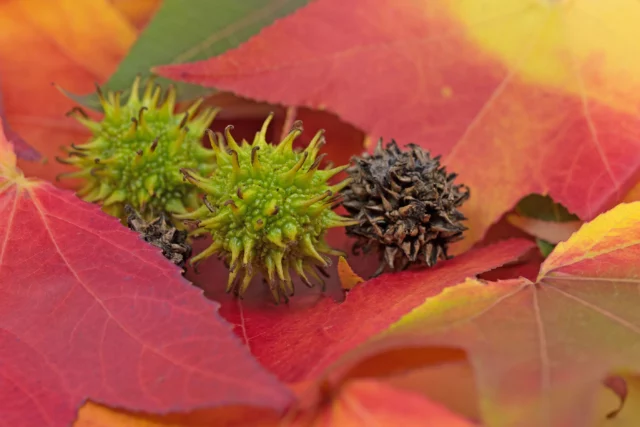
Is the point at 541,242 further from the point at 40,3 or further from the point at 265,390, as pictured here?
the point at 40,3

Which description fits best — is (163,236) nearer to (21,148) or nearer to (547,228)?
(21,148)

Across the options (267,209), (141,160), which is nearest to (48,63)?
(141,160)

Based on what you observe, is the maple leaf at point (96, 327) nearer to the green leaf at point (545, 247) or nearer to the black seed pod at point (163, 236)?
the black seed pod at point (163, 236)

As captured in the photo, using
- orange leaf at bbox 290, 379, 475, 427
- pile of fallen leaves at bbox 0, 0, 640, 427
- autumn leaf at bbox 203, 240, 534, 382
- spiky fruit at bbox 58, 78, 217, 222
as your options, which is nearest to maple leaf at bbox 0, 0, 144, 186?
pile of fallen leaves at bbox 0, 0, 640, 427

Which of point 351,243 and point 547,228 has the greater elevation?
point 547,228

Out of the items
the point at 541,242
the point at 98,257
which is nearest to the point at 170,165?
the point at 98,257

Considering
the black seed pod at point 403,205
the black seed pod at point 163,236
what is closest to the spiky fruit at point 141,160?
the black seed pod at point 163,236
